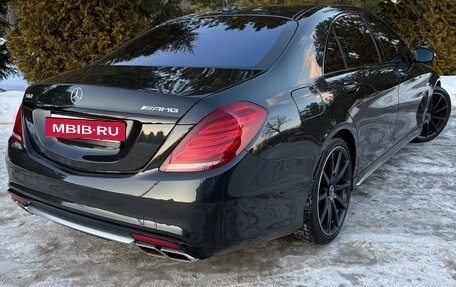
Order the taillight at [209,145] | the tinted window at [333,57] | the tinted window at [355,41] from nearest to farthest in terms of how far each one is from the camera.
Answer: the taillight at [209,145] < the tinted window at [333,57] < the tinted window at [355,41]

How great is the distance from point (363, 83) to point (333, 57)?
0.38 meters

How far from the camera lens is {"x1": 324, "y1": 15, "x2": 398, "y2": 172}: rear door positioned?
10.0 feet

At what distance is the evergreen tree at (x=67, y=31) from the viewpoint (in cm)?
637

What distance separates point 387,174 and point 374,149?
0.81 m

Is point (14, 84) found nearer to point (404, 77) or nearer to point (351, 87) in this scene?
point (404, 77)

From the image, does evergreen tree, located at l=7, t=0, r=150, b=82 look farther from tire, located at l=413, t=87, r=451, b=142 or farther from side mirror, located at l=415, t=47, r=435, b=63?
tire, located at l=413, t=87, r=451, b=142

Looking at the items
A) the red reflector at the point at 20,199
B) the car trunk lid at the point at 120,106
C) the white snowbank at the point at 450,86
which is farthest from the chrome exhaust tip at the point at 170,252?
the white snowbank at the point at 450,86

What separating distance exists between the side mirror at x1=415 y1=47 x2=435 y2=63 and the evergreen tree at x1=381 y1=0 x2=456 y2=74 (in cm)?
464

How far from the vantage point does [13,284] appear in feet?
8.27

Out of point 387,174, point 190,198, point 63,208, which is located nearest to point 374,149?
point 387,174

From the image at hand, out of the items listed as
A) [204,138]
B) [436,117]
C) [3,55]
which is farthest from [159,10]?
[204,138]

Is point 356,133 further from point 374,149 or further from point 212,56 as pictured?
point 212,56

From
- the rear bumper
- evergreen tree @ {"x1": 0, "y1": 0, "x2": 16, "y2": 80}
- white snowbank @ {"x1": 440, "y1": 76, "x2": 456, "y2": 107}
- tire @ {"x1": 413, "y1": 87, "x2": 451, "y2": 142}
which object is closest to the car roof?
the rear bumper

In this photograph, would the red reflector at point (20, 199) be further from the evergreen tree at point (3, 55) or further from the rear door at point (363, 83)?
the evergreen tree at point (3, 55)
